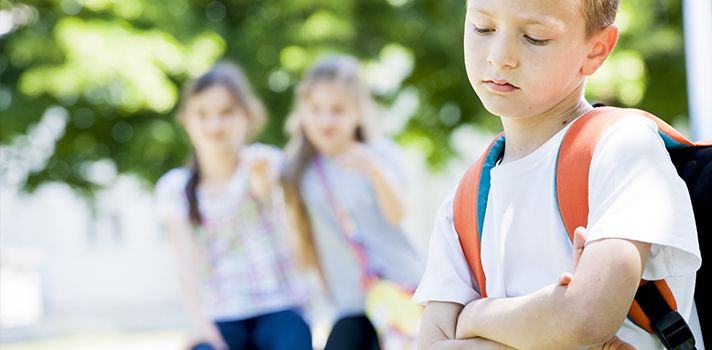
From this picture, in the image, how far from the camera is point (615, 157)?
1.01 m

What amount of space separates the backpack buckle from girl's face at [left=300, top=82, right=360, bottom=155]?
2.05 meters

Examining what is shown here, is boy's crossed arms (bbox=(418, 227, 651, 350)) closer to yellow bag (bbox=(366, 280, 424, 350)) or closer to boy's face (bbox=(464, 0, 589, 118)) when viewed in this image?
boy's face (bbox=(464, 0, 589, 118))

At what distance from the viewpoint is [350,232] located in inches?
112

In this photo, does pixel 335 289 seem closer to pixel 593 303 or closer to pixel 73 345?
pixel 593 303

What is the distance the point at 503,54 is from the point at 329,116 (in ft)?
6.16

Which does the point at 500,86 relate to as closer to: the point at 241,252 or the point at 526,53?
the point at 526,53

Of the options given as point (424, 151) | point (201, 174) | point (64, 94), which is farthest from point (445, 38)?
point (201, 174)

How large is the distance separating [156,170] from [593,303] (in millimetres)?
7198

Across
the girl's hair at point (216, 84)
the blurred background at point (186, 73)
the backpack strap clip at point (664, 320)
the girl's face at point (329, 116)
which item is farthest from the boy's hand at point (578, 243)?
the blurred background at point (186, 73)

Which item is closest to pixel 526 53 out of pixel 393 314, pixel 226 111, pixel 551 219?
pixel 551 219

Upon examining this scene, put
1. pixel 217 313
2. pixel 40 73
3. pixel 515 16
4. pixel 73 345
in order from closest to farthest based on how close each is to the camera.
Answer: pixel 515 16
pixel 217 313
pixel 40 73
pixel 73 345

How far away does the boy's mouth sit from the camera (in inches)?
44.4

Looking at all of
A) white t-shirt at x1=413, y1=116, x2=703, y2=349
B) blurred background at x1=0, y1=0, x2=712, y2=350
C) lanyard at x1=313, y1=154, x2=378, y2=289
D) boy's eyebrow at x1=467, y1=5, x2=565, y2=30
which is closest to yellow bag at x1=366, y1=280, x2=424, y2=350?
lanyard at x1=313, y1=154, x2=378, y2=289

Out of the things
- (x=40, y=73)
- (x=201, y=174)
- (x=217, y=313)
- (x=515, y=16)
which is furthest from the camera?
(x=40, y=73)
